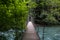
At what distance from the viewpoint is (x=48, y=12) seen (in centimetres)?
1722

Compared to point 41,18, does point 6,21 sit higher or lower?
higher

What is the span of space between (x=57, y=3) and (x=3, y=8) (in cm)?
1180

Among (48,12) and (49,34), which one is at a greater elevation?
(48,12)

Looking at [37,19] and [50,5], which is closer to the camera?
[50,5]

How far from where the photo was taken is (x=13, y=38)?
724cm

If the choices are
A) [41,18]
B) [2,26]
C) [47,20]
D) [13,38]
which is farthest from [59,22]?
[2,26]

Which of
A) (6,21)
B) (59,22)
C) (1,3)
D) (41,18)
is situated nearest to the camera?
(1,3)

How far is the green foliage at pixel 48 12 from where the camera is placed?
A: 16.1m

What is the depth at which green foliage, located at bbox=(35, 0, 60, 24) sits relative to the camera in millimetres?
16109

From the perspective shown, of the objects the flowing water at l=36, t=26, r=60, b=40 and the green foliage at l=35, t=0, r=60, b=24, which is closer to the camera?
the flowing water at l=36, t=26, r=60, b=40

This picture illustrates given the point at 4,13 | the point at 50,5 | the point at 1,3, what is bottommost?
the point at 50,5

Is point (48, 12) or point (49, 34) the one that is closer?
point (49, 34)

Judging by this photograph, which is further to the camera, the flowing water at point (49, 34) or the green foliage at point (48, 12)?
the green foliage at point (48, 12)

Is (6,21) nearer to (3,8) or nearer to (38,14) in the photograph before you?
(3,8)
